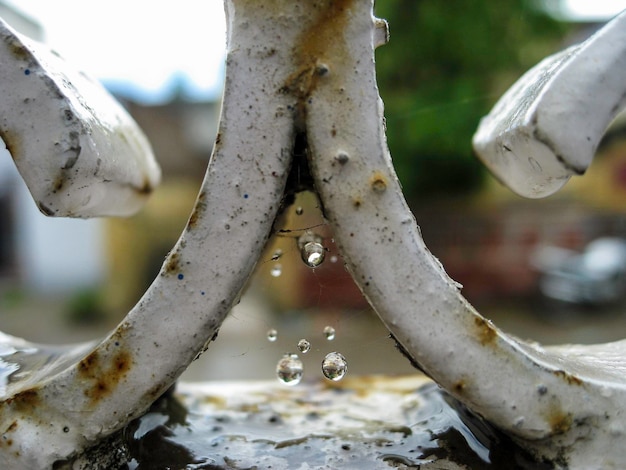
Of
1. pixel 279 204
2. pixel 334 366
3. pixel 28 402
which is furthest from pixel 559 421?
pixel 28 402

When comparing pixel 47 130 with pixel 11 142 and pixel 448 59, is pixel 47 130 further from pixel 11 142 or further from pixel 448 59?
pixel 448 59

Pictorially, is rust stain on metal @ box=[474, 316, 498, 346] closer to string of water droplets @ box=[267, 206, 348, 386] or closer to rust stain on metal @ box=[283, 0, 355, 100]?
string of water droplets @ box=[267, 206, 348, 386]

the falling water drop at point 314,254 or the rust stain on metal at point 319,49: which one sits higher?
the rust stain on metal at point 319,49

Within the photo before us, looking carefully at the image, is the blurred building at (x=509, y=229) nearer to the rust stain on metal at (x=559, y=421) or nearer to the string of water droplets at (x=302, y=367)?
→ the string of water droplets at (x=302, y=367)

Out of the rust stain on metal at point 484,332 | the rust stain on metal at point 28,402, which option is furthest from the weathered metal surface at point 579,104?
the rust stain on metal at point 28,402

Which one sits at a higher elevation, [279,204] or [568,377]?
[279,204]

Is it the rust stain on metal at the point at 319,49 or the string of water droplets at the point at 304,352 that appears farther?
the string of water droplets at the point at 304,352
